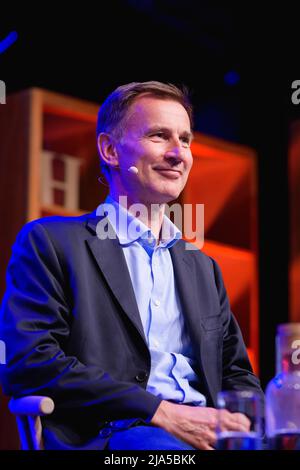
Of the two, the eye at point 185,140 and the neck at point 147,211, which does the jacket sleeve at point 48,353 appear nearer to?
the neck at point 147,211

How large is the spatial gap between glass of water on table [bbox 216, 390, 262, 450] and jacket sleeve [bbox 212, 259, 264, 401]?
0.90m

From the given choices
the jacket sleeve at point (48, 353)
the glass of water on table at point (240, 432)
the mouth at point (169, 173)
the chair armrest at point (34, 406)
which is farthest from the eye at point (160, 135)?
the glass of water on table at point (240, 432)

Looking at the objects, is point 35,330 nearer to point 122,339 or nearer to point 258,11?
point 122,339

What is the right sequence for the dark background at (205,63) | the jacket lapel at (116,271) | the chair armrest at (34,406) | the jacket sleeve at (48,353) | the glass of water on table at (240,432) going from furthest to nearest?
the dark background at (205,63) < the jacket lapel at (116,271) < the jacket sleeve at (48,353) < the chair armrest at (34,406) < the glass of water on table at (240,432)

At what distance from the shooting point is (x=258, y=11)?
15.3 feet

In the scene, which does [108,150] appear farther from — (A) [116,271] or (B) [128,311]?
(B) [128,311]

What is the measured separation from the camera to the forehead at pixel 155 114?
2617mm

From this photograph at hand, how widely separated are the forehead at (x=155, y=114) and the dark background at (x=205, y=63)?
5.30ft

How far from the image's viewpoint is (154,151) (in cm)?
260

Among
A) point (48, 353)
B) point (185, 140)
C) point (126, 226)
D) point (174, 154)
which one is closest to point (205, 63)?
point (185, 140)

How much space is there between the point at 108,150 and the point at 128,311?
627 mm

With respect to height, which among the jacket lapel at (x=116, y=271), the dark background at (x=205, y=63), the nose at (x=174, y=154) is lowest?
the jacket lapel at (x=116, y=271)
